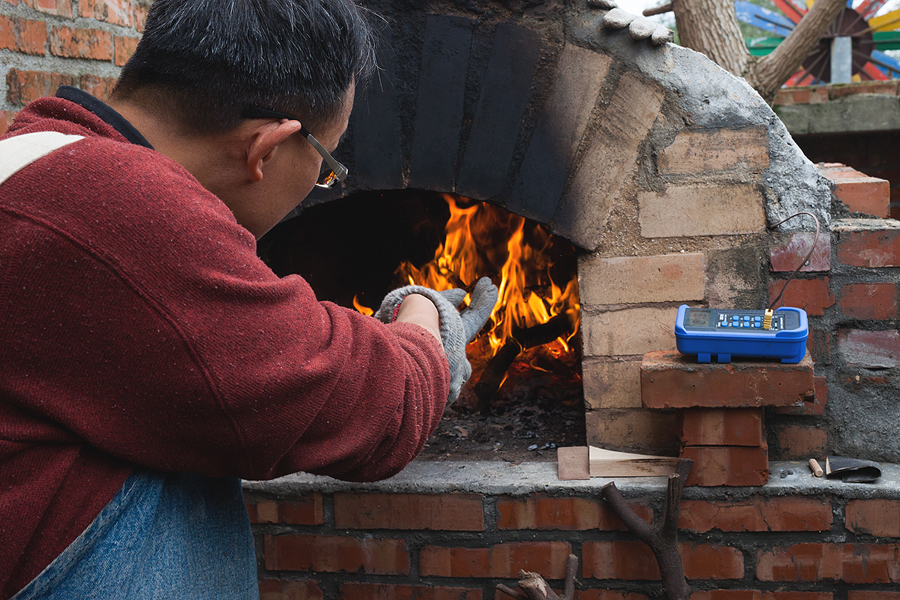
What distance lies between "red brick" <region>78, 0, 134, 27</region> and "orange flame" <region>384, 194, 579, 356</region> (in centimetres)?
113

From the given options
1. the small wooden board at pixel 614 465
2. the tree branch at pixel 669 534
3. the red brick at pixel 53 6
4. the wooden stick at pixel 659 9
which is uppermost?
the wooden stick at pixel 659 9

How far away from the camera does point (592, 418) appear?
1.75 meters

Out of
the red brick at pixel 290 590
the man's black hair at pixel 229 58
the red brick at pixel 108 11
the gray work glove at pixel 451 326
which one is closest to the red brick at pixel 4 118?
the red brick at pixel 108 11

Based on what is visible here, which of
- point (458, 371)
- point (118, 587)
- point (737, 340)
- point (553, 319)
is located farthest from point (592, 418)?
point (118, 587)

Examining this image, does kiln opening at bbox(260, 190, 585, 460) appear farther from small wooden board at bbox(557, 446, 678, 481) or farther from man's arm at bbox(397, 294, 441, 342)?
man's arm at bbox(397, 294, 441, 342)

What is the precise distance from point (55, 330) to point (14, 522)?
21 centimetres

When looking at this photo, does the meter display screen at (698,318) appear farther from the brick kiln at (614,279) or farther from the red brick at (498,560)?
the red brick at (498,560)

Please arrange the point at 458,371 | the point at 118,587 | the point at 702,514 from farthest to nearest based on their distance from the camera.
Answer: the point at 702,514, the point at 458,371, the point at 118,587

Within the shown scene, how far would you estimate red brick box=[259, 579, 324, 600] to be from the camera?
172 cm

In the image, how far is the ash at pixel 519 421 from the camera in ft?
6.14

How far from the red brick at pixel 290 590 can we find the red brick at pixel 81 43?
59.4 inches

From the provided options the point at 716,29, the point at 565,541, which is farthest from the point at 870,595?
the point at 716,29

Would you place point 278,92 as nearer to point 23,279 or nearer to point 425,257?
point 23,279

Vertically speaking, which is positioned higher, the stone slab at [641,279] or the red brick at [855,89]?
the red brick at [855,89]
